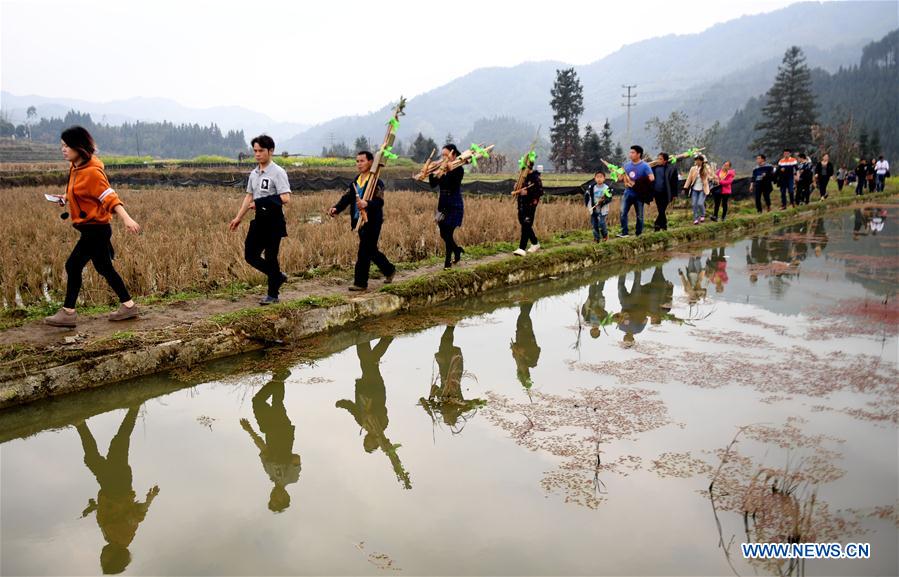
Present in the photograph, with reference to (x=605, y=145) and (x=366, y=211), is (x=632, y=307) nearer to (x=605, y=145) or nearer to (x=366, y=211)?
(x=366, y=211)

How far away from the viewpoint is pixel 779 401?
4492 mm

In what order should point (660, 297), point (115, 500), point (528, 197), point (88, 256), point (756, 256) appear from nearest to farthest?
1. point (115, 500)
2. point (88, 256)
3. point (660, 297)
4. point (528, 197)
5. point (756, 256)

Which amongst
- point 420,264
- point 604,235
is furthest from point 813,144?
point 420,264

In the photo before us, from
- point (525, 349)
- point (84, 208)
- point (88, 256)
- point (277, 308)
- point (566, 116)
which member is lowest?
point (525, 349)

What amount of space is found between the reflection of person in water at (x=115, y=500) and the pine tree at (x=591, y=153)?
59423mm

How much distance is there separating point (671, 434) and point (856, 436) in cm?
106

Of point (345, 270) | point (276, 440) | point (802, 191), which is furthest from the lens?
point (802, 191)

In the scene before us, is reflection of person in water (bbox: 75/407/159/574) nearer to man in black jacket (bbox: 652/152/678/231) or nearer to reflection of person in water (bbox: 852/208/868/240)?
man in black jacket (bbox: 652/152/678/231)

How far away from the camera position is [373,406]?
4.65 m

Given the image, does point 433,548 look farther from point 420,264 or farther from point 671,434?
point 420,264

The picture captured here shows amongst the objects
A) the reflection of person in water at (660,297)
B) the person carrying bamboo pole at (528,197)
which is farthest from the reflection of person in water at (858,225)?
the person carrying bamboo pole at (528,197)

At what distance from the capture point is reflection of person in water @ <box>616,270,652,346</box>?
6699 millimetres

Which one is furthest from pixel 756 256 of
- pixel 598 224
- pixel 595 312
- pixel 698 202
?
pixel 595 312

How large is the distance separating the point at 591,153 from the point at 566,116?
20.3 ft
